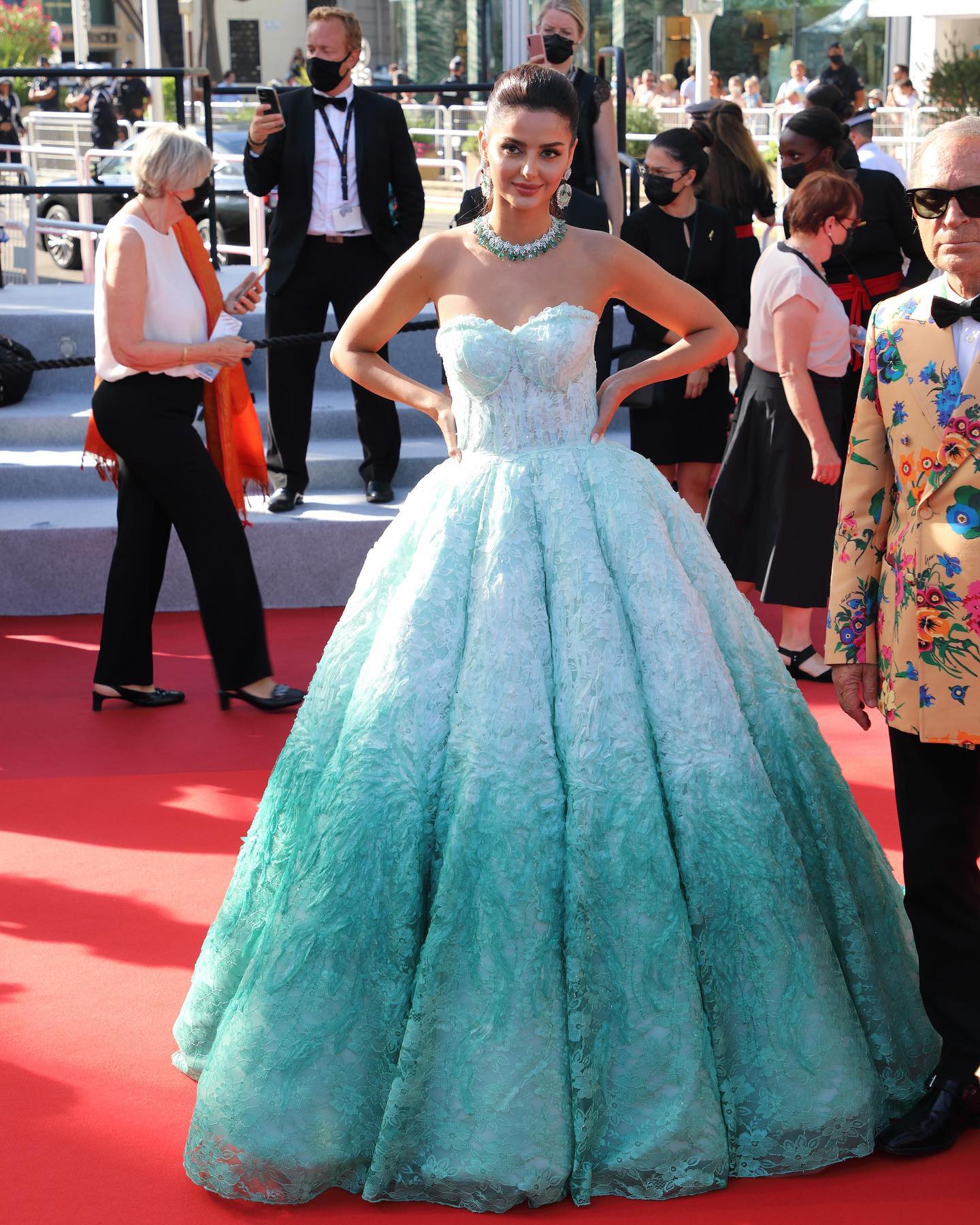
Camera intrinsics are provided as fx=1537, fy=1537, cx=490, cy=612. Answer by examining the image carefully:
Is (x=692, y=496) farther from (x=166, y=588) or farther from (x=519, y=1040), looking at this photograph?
(x=519, y=1040)

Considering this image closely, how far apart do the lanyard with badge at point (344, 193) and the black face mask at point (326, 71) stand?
0.41 ft

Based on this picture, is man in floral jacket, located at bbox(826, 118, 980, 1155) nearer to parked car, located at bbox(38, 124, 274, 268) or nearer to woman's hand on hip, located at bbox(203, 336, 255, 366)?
woman's hand on hip, located at bbox(203, 336, 255, 366)


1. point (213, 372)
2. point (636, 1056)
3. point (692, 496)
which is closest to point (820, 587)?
point (692, 496)

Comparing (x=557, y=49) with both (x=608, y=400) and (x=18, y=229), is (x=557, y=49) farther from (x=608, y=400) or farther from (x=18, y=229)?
(x=18, y=229)

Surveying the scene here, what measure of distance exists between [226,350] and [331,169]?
1908 millimetres

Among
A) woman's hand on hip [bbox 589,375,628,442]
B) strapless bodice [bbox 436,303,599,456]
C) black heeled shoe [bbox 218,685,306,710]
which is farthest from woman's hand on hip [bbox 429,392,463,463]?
black heeled shoe [bbox 218,685,306,710]

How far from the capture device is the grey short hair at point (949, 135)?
2.54 m

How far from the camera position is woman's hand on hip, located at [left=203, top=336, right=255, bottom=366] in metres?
4.95

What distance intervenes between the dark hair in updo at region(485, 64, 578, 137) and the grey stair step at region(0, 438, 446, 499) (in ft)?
14.4

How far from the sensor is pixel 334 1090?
259 centimetres

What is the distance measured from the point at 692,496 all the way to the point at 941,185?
155 inches

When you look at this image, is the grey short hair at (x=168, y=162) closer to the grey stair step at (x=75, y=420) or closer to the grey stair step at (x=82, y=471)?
→ the grey stair step at (x=82, y=471)

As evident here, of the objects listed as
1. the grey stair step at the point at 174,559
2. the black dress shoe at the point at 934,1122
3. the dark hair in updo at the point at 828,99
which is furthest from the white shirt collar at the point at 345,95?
the black dress shoe at the point at 934,1122

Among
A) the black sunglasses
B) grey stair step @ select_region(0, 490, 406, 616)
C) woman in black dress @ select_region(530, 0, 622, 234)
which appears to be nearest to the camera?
the black sunglasses
